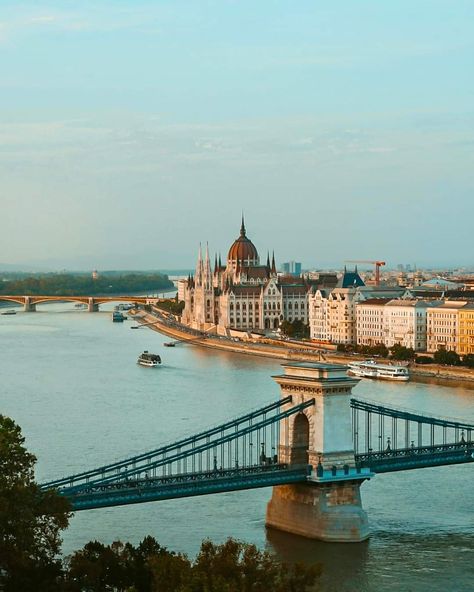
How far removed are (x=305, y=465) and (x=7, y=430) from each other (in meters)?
5.35

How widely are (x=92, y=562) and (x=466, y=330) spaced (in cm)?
3502

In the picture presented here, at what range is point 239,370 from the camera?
1714 inches

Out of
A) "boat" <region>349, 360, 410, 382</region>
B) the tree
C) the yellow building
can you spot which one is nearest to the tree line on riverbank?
the tree

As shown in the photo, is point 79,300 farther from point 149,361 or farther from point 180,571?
point 180,571

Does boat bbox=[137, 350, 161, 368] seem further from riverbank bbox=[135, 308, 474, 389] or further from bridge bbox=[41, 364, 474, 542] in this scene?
bridge bbox=[41, 364, 474, 542]

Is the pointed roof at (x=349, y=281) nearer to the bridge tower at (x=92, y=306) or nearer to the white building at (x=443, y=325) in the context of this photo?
the white building at (x=443, y=325)

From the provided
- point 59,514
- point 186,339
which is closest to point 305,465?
point 59,514

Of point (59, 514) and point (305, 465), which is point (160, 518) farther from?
point (59, 514)

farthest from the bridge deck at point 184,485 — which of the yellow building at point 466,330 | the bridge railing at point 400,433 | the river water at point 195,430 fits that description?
the yellow building at point 466,330

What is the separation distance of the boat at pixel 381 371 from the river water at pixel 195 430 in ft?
5.24

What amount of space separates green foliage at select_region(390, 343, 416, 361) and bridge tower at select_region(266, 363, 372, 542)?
2708 cm

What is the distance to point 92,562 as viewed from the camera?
13016 mm

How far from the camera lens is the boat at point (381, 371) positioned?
39.9 m

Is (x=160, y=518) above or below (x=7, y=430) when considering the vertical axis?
below
